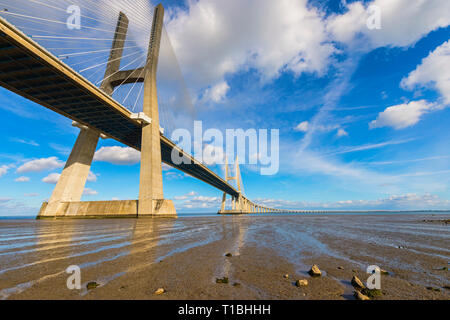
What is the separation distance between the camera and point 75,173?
28531 mm

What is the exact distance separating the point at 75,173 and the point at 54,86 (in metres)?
11.9

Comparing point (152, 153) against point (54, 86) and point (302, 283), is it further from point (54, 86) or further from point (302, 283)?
point (302, 283)

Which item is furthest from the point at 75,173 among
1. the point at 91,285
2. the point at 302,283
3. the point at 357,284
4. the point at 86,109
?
the point at 357,284

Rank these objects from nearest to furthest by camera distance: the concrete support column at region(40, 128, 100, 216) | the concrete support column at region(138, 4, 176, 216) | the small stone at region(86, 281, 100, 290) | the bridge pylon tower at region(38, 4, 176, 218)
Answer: the small stone at region(86, 281, 100, 290)
the concrete support column at region(138, 4, 176, 216)
the bridge pylon tower at region(38, 4, 176, 218)
the concrete support column at region(40, 128, 100, 216)

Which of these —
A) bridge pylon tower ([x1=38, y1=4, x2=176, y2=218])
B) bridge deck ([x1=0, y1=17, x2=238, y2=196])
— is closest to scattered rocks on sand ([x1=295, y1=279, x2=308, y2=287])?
bridge deck ([x1=0, y1=17, x2=238, y2=196])

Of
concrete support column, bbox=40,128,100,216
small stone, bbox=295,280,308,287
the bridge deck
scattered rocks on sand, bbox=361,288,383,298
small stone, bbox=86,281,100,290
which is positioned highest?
the bridge deck

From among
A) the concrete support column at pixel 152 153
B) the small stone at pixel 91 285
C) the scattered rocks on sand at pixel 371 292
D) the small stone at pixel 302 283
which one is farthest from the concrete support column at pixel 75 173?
the scattered rocks on sand at pixel 371 292

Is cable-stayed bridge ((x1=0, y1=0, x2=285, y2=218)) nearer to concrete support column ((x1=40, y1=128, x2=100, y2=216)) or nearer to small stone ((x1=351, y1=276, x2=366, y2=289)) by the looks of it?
concrete support column ((x1=40, y1=128, x2=100, y2=216))

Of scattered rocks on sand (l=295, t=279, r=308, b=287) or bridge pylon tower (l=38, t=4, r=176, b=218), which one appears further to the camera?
bridge pylon tower (l=38, t=4, r=176, b=218)

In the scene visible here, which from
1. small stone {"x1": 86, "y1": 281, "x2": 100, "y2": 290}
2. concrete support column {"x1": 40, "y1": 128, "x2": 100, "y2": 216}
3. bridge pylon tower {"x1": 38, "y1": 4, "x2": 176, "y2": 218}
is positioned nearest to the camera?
small stone {"x1": 86, "y1": 281, "x2": 100, "y2": 290}

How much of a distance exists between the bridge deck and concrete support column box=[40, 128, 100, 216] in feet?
8.23

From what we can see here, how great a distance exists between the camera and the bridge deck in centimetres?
1739

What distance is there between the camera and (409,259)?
159 inches
